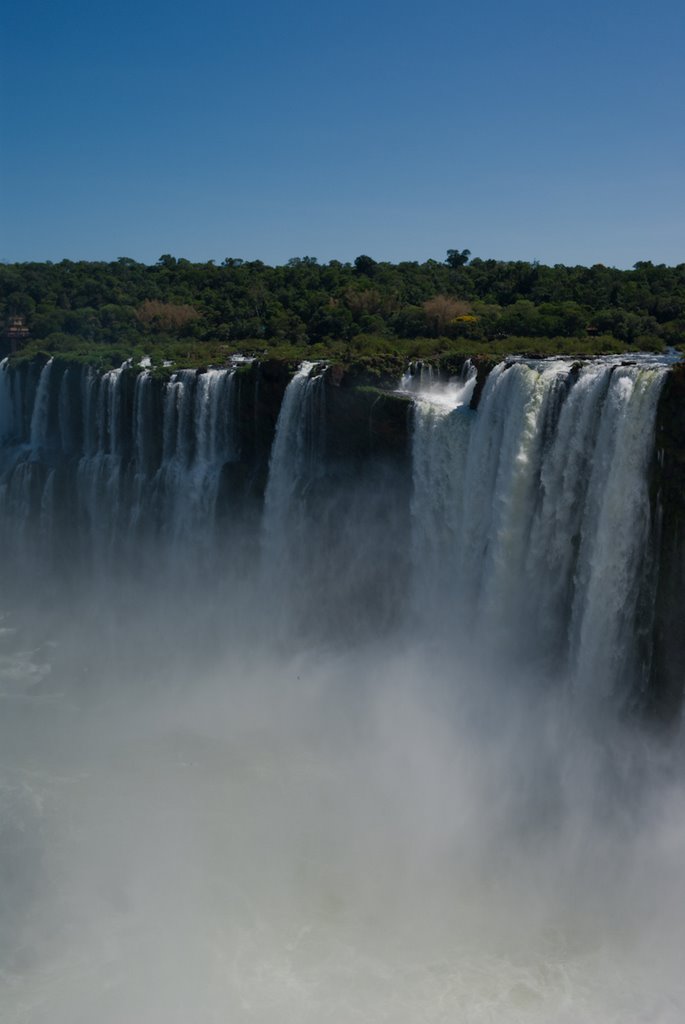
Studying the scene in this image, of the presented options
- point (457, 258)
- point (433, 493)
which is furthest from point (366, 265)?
point (433, 493)

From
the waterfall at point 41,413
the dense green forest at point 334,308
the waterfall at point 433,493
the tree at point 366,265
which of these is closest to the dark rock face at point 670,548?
the waterfall at point 433,493

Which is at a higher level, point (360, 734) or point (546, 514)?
point (546, 514)

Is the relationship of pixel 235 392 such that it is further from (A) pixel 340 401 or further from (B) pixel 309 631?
(B) pixel 309 631

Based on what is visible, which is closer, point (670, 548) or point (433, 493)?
point (670, 548)

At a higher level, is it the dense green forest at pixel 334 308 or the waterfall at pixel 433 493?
the dense green forest at pixel 334 308

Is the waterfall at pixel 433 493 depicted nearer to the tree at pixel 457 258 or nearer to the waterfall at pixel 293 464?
the waterfall at pixel 293 464

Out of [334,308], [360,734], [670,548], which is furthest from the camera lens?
[334,308]

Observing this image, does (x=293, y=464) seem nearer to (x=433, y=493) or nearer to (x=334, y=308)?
(x=433, y=493)
